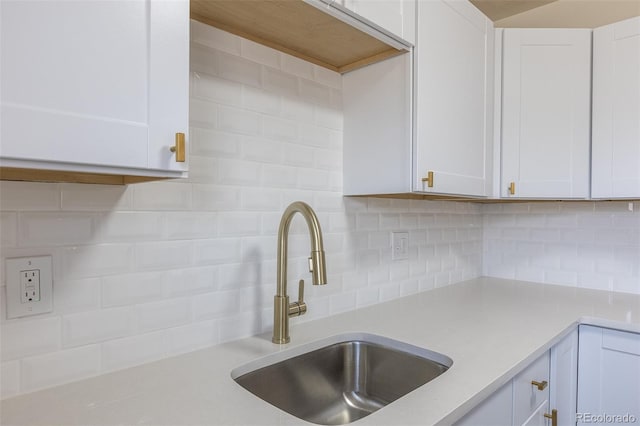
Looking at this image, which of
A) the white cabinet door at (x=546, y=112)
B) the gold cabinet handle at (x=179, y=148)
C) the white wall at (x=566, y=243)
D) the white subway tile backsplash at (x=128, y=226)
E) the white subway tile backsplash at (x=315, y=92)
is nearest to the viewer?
the gold cabinet handle at (x=179, y=148)

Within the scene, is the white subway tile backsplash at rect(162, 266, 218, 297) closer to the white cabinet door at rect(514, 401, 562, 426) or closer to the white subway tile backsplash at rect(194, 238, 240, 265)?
the white subway tile backsplash at rect(194, 238, 240, 265)

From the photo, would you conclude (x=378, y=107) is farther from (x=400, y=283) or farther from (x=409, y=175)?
(x=400, y=283)

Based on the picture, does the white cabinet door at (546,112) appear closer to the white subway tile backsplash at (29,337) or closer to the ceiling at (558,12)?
the ceiling at (558,12)

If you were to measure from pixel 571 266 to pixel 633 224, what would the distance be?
35 centimetres

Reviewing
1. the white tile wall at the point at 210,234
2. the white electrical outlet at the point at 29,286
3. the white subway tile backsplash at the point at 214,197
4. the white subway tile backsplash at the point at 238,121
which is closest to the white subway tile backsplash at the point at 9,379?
the white tile wall at the point at 210,234

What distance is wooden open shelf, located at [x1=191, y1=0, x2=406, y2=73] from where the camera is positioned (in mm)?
1041

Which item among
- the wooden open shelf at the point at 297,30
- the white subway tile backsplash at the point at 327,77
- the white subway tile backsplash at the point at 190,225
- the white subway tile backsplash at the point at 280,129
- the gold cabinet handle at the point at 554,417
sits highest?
the wooden open shelf at the point at 297,30

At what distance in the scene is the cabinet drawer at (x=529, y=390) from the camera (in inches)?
42.9

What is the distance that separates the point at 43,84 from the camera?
606 millimetres

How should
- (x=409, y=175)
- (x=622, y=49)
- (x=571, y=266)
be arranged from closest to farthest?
(x=409, y=175)
(x=622, y=49)
(x=571, y=266)

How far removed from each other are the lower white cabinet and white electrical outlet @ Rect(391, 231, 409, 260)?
2.22 ft

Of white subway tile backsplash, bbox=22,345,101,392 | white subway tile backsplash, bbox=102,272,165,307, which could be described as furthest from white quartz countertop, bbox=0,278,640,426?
white subway tile backsplash, bbox=102,272,165,307

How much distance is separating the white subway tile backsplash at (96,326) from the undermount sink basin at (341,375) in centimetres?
30

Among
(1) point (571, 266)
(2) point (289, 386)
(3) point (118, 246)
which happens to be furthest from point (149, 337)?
(1) point (571, 266)
